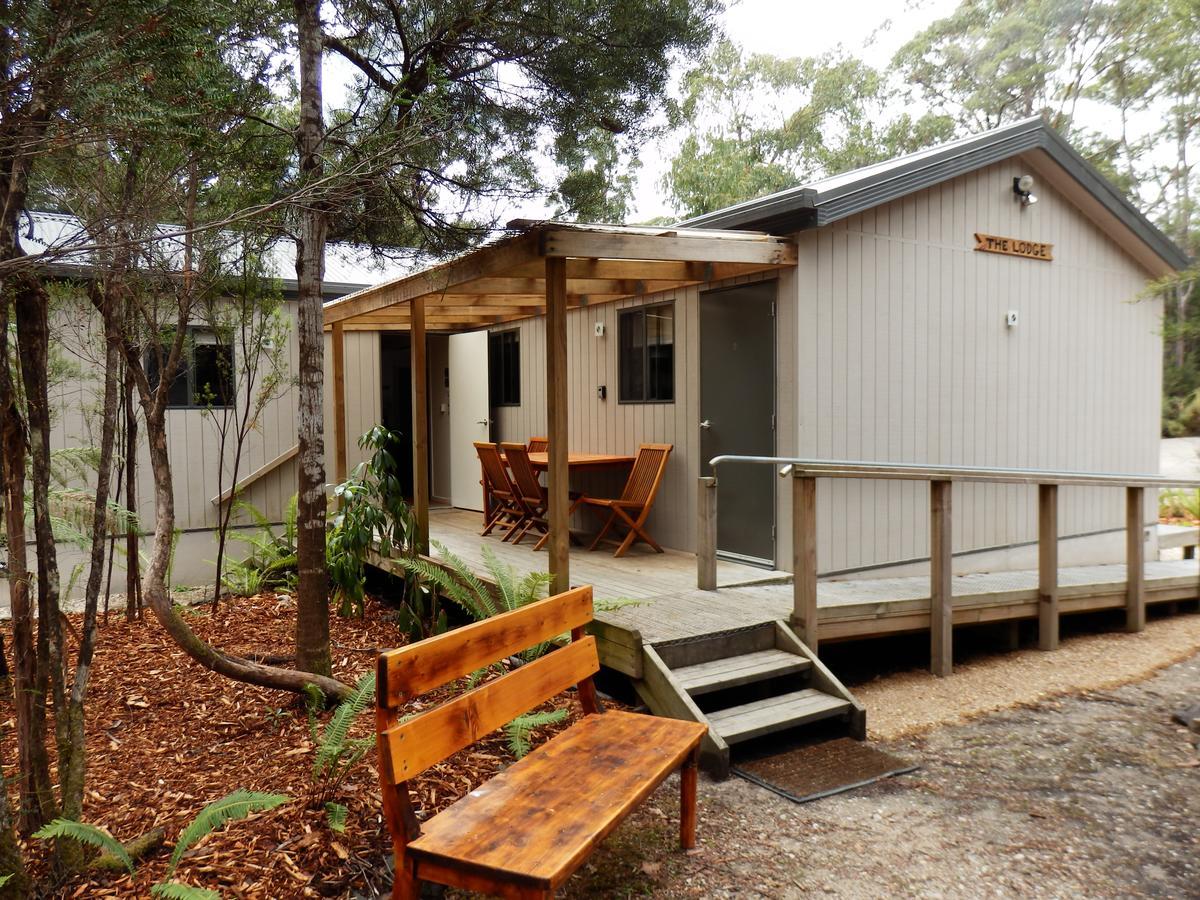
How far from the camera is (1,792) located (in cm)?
229

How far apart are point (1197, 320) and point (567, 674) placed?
5033mm

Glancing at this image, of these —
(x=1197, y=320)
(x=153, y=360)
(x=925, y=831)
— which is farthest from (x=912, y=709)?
(x=153, y=360)

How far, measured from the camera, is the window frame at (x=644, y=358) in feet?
24.3

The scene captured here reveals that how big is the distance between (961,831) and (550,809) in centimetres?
185

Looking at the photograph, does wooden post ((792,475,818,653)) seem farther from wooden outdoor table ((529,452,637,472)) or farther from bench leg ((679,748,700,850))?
wooden outdoor table ((529,452,637,472))

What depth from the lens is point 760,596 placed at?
5.60 m

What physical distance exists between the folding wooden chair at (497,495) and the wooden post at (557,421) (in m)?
2.69

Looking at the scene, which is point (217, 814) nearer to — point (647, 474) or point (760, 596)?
point (760, 596)

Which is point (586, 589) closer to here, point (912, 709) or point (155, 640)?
point (912, 709)

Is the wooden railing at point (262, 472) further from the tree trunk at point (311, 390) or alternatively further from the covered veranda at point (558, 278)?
the tree trunk at point (311, 390)

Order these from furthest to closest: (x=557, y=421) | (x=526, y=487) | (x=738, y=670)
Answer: (x=526, y=487) → (x=557, y=421) → (x=738, y=670)

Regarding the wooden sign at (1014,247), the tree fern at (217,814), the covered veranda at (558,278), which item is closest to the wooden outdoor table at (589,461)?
the covered veranda at (558,278)

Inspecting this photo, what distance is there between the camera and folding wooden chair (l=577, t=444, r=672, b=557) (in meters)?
7.14

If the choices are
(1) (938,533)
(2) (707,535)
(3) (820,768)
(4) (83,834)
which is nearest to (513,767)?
(4) (83,834)
